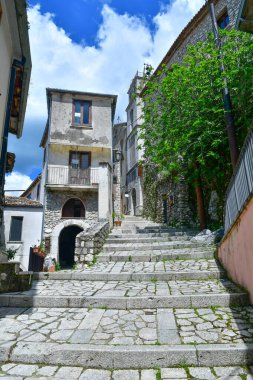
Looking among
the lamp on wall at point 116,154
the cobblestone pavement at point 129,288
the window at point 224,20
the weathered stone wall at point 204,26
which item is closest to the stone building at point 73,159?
the lamp on wall at point 116,154

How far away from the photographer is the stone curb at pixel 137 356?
2543 millimetres

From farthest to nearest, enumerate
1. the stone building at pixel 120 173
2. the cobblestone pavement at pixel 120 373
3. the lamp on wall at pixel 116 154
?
the stone building at pixel 120 173 → the lamp on wall at pixel 116 154 → the cobblestone pavement at pixel 120 373

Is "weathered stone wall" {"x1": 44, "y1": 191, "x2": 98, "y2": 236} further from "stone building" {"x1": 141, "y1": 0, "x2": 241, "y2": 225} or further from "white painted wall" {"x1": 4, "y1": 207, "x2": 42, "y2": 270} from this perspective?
"stone building" {"x1": 141, "y1": 0, "x2": 241, "y2": 225}

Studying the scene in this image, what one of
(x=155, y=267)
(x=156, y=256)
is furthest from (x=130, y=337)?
(x=156, y=256)

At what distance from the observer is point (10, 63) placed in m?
5.79

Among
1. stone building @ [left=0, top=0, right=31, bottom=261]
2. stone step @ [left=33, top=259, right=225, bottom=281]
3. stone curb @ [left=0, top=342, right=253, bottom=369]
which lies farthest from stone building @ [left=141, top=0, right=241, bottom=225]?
stone curb @ [left=0, top=342, right=253, bottom=369]

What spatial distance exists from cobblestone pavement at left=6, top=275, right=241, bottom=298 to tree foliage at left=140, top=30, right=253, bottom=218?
504 cm

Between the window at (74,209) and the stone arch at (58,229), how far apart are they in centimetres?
63

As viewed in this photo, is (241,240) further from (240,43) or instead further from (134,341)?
(240,43)

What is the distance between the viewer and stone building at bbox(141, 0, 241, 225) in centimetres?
1277

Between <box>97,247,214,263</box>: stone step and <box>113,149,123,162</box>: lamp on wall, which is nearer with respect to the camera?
<box>97,247,214,263</box>: stone step

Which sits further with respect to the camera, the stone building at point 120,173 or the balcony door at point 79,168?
the stone building at point 120,173

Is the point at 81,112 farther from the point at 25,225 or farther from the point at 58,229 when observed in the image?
the point at 25,225

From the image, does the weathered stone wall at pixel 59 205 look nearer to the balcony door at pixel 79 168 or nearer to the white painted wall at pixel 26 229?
the white painted wall at pixel 26 229
